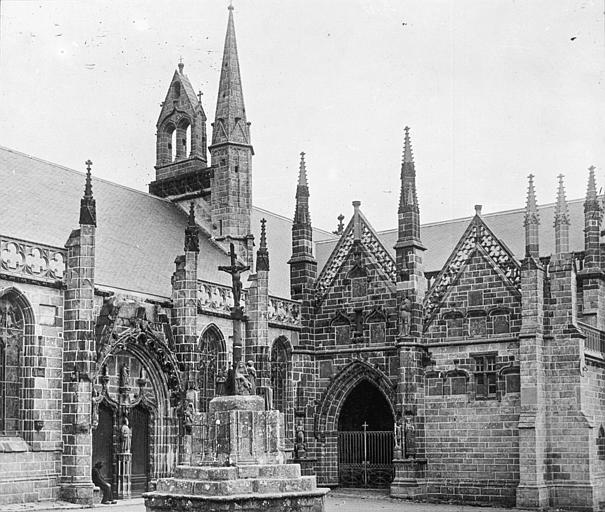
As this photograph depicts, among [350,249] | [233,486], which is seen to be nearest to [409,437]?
[350,249]

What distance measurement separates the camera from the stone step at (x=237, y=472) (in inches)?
656

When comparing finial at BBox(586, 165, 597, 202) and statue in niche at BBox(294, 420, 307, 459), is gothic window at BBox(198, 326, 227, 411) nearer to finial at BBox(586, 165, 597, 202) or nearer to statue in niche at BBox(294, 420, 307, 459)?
statue in niche at BBox(294, 420, 307, 459)

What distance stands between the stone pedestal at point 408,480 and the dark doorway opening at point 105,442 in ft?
29.1

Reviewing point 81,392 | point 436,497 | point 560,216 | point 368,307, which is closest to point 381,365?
point 368,307

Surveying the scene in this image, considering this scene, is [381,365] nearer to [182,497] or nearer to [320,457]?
[320,457]

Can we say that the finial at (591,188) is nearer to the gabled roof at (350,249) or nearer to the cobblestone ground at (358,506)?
the gabled roof at (350,249)

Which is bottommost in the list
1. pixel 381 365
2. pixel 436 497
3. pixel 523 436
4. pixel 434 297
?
pixel 436 497

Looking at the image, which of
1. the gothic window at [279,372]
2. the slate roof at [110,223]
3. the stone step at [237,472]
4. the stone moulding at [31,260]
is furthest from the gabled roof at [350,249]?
the stone step at [237,472]

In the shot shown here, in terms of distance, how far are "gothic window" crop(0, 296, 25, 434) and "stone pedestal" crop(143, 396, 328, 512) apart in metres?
6.75

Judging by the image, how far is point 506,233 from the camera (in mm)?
34844

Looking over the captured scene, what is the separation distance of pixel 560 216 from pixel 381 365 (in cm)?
727

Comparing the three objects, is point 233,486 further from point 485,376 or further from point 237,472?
point 485,376

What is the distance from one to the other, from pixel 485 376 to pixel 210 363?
8.27 meters

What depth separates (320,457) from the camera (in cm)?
3203
